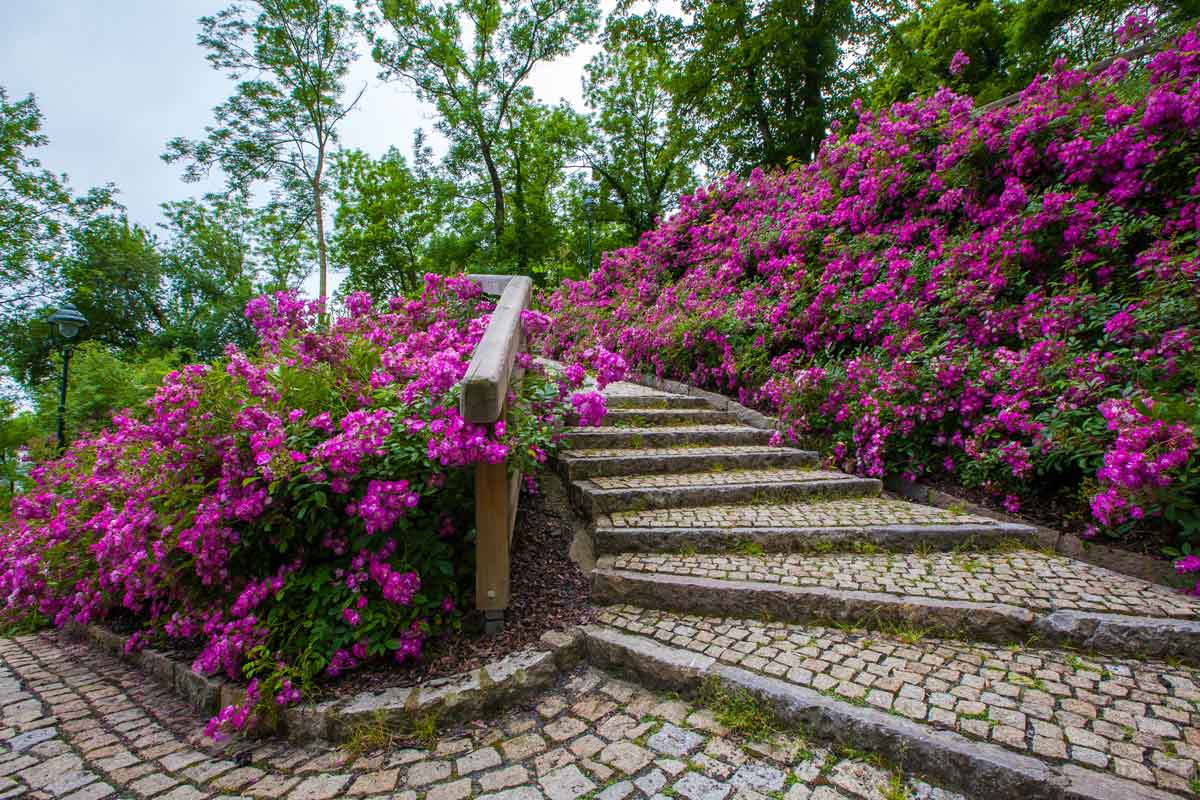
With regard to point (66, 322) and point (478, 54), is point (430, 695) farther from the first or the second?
point (478, 54)

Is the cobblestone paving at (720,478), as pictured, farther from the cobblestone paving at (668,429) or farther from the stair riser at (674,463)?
the cobblestone paving at (668,429)

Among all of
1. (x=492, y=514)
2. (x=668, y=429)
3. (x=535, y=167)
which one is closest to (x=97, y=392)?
(x=668, y=429)

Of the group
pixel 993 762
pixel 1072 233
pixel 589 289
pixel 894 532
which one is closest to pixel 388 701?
pixel 993 762

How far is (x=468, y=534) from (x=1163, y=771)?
2.49 metres

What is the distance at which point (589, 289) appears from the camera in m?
9.72

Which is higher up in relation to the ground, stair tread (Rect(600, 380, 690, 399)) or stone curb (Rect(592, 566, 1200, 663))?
stair tread (Rect(600, 380, 690, 399))

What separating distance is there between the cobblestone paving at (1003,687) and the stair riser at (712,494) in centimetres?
96

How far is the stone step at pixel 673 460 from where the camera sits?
3793 mm

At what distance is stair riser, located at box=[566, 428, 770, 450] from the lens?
422 cm

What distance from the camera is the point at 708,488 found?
11.8ft

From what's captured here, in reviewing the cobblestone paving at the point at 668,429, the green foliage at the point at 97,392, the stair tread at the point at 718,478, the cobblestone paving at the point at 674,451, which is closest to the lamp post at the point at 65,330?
the green foliage at the point at 97,392

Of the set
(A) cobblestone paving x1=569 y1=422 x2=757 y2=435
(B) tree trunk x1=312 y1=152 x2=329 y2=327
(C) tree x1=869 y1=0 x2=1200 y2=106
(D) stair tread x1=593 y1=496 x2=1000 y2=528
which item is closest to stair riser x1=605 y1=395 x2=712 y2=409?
(A) cobblestone paving x1=569 y1=422 x2=757 y2=435

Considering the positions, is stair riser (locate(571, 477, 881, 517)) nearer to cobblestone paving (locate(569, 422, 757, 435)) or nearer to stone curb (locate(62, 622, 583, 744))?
cobblestone paving (locate(569, 422, 757, 435))

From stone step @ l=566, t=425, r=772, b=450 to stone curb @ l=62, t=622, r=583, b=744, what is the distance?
1835 millimetres
